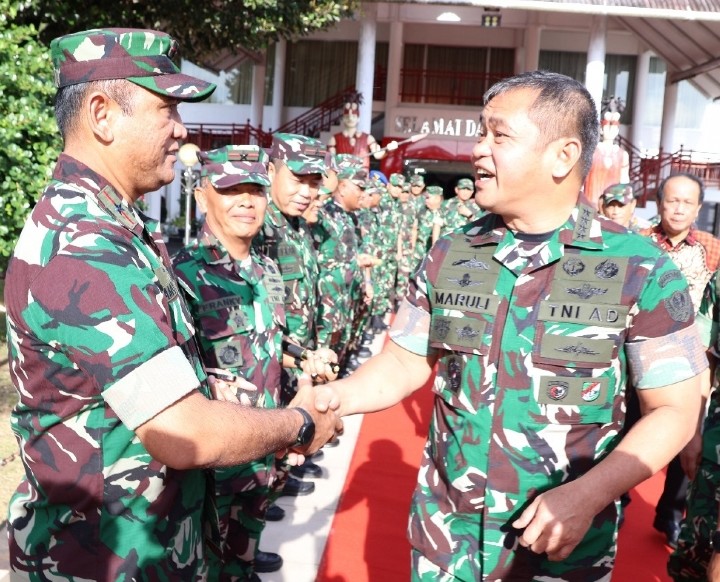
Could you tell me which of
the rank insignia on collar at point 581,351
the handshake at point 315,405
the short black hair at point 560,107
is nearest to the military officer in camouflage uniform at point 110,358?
the handshake at point 315,405

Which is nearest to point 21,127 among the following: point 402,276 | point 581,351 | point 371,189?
point 581,351

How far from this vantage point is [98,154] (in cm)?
179

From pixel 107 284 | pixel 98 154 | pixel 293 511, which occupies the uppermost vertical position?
pixel 98 154

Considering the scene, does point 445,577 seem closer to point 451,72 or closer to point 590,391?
point 590,391

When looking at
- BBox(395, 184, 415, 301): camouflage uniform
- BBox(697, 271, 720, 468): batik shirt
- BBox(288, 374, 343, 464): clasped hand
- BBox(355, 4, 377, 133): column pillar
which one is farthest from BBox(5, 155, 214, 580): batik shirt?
BBox(355, 4, 377, 133): column pillar

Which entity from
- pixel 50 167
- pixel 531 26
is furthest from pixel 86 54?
pixel 531 26

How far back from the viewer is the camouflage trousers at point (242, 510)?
301 centimetres

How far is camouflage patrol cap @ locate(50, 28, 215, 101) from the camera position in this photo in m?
1.74

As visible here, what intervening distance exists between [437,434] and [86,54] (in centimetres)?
138

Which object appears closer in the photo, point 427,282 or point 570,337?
point 570,337

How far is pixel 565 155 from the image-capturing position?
82.3 inches

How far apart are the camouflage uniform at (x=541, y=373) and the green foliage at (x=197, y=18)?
5.86 metres

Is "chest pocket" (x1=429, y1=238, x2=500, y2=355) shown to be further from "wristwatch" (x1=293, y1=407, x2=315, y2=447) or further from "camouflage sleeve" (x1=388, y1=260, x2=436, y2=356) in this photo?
→ "wristwatch" (x1=293, y1=407, x2=315, y2=447)

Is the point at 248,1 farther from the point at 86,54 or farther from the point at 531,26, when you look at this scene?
the point at 531,26
